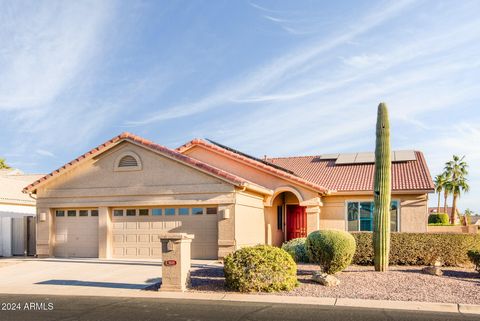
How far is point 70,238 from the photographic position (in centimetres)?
2258

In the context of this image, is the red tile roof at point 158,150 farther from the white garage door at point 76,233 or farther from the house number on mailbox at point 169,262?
the house number on mailbox at point 169,262

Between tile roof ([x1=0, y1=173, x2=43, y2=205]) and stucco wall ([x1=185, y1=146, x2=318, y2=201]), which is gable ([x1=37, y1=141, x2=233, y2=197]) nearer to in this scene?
stucco wall ([x1=185, y1=146, x2=318, y2=201])

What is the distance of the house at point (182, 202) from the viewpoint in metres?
20.6

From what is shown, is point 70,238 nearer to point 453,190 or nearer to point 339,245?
point 339,245

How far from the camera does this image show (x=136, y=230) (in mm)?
21594

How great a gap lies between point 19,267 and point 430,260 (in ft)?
51.8

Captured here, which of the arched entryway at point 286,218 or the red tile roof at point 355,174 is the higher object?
the red tile roof at point 355,174

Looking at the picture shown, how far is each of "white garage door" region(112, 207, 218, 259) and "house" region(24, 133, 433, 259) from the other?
4 centimetres

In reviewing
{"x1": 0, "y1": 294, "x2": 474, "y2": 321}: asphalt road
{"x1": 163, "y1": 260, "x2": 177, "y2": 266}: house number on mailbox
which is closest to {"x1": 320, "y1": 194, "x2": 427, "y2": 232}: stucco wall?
{"x1": 163, "y1": 260, "x2": 177, "y2": 266}: house number on mailbox

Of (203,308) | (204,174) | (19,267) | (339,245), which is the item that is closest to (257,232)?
(204,174)

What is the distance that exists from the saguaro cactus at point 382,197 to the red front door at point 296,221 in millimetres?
9088

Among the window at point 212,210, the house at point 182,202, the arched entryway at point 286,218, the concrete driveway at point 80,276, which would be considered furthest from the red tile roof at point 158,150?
the arched entryway at point 286,218

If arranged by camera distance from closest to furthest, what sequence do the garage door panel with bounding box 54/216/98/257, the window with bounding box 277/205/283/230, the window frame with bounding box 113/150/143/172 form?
the window frame with bounding box 113/150/143/172 < the garage door panel with bounding box 54/216/98/257 < the window with bounding box 277/205/283/230

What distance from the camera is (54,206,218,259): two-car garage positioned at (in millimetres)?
20688
